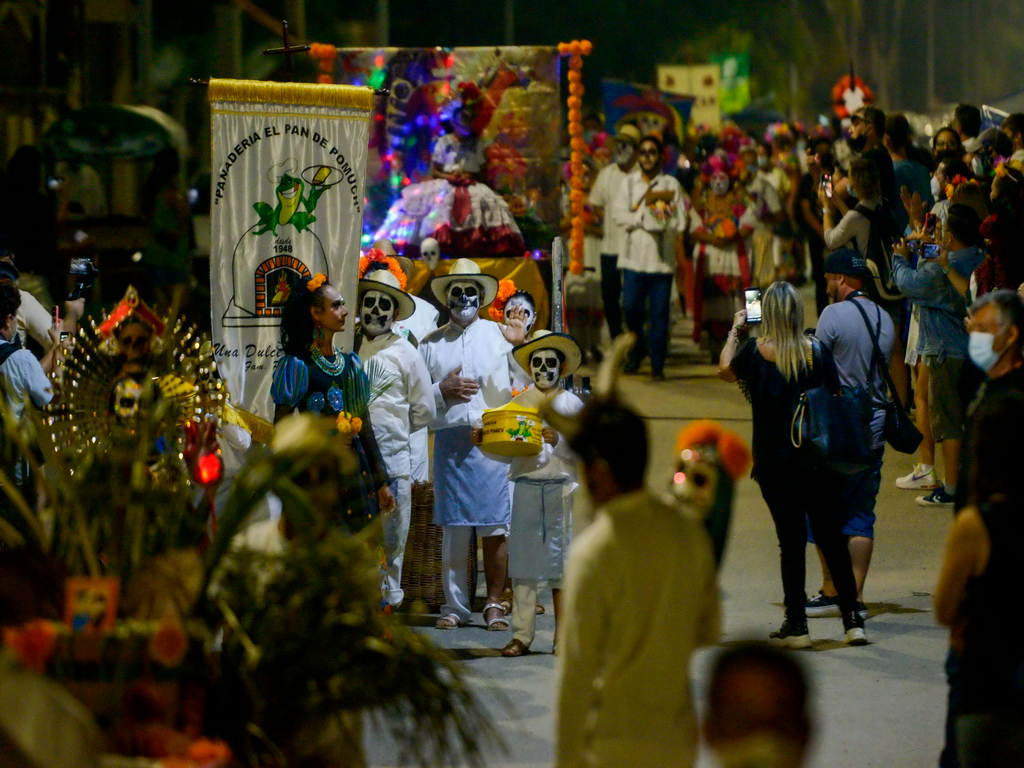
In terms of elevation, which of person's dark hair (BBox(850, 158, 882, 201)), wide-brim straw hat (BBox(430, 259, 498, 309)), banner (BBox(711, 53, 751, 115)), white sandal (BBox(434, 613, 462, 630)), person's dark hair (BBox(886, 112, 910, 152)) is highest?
banner (BBox(711, 53, 751, 115))

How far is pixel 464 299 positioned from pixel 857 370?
2.13 m

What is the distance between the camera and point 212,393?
6793 millimetres

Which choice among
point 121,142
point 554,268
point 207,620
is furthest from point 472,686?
point 121,142

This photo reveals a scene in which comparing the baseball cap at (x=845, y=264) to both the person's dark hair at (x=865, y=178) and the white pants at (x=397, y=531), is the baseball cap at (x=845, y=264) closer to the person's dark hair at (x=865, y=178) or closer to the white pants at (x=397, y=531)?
the white pants at (x=397, y=531)

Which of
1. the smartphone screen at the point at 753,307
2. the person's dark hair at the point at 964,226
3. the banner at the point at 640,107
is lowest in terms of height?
the smartphone screen at the point at 753,307

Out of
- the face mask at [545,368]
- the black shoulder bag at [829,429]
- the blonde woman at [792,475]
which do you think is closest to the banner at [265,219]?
the face mask at [545,368]

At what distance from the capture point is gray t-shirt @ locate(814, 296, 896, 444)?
8125 millimetres

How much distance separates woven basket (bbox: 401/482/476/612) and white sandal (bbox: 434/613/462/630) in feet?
1.32

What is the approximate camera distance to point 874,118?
12.8 m

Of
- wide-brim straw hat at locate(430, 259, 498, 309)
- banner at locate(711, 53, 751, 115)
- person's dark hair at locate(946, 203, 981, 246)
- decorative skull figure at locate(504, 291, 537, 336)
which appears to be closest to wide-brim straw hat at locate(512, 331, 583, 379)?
decorative skull figure at locate(504, 291, 537, 336)

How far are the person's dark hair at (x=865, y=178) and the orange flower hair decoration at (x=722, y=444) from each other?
24.7 feet

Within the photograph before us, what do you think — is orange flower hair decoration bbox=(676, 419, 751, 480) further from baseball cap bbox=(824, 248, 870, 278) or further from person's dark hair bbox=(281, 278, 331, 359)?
baseball cap bbox=(824, 248, 870, 278)

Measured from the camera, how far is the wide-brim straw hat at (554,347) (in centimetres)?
778

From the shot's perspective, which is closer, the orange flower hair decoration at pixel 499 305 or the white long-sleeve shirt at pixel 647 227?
the orange flower hair decoration at pixel 499 305
